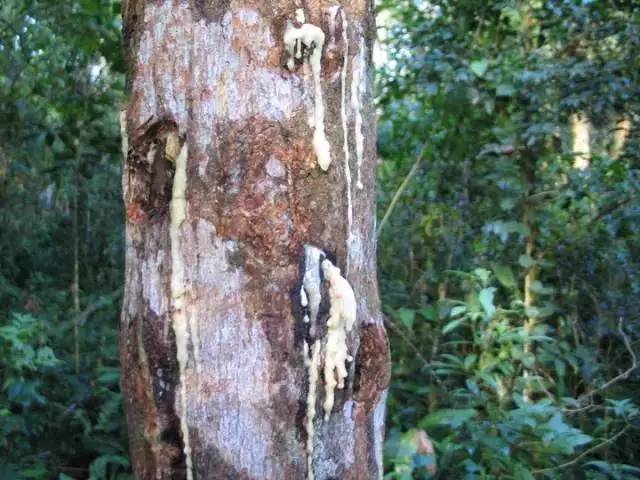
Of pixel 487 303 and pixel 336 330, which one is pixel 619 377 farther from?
pixel 336 330

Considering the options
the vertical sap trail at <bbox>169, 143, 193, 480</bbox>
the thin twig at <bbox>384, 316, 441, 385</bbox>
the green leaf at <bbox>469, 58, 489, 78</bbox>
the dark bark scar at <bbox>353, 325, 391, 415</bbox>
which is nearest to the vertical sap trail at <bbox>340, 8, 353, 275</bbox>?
the dark bark scar at <bbox>353, 325, 391, 415</bbox>

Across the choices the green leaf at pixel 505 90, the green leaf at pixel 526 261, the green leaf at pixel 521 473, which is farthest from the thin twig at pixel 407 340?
the green leaf at pixel 505 90

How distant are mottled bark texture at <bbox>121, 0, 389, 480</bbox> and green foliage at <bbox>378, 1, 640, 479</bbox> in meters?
1.91

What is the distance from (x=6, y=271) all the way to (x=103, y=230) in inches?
25.3

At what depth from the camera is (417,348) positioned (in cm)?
398

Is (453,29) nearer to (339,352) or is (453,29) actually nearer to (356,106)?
(356,106)

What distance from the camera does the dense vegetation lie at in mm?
3391

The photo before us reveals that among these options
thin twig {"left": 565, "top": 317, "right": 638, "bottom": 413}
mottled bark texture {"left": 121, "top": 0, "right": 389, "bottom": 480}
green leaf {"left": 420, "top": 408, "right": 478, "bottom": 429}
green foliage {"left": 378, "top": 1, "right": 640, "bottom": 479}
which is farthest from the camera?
green foliage {"left": 378, "top": 1, "right": 640, "bottom": 479}

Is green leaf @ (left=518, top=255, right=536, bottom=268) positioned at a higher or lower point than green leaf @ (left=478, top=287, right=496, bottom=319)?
higher

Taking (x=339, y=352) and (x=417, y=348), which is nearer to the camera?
(x=339, y=352)

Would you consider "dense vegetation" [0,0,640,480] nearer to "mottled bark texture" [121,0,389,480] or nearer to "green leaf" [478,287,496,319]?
"green leaf" [478,287,496,319]

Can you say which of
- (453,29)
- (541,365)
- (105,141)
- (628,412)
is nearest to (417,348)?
(541,365)

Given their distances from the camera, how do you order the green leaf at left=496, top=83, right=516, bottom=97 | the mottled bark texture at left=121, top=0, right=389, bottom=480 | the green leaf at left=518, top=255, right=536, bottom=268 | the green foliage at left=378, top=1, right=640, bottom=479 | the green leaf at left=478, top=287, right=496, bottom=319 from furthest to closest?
the green leaf at left=518, top=255, right=536, bottom=268 < the green leaf at left=496, top=83, right=516, bottom=97 < the green foliage at left=378, top=1, right=640, bottom=479 < the green leaf at left=478, top=287, right=496, bottom=319 < the mottled bark texture at left=121, top=0, right=389, bottom=480

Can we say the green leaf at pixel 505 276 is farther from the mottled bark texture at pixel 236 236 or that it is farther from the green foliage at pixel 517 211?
the mottled bark texture at pixel 236 236
